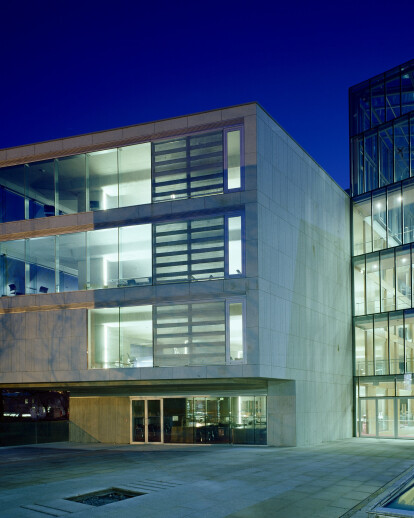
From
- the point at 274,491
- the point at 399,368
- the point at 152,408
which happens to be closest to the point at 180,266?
the point at 152,408

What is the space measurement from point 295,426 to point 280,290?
19.3 ft

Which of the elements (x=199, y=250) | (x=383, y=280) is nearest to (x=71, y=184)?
(x=199, y=250)

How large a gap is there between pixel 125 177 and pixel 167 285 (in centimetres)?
537

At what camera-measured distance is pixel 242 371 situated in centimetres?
2353

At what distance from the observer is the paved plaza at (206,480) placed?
39.9 feet

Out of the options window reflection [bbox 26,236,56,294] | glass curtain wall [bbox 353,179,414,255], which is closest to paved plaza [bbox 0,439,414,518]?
window reflection [bbox 26,236,56,294]

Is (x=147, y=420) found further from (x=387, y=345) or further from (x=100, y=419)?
(x=387, y=345)

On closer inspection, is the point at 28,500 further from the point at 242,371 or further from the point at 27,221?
the point at 27,221

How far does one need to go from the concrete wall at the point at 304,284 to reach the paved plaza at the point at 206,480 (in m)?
3.78

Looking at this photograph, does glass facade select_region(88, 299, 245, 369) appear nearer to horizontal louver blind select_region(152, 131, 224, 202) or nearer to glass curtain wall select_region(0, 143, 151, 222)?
horizontal louver blind select_region(152, 131, 224, 202)

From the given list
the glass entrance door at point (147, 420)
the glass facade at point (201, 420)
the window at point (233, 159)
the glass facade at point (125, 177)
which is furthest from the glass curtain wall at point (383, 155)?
the glass entrance door at point (147, 420)

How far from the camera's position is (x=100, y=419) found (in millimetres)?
30438

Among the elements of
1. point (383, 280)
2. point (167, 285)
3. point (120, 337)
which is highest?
point (383, 280)

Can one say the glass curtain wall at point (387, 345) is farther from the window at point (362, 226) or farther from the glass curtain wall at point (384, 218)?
the glass curtain wall at point (384, 218)
